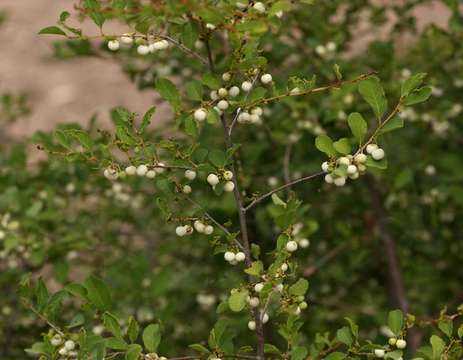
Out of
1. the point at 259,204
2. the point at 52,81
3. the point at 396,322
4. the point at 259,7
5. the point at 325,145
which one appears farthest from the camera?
the point at 52,81

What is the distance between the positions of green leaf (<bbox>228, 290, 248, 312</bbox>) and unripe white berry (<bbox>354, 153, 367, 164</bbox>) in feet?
1.17

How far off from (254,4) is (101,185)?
160 cm

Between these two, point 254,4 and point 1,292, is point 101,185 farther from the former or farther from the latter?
point 254,4

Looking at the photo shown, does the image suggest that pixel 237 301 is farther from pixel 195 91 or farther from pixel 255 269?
pixel 195 91

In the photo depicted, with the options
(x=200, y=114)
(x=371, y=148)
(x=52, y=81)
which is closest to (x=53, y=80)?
(x=52, y=81)

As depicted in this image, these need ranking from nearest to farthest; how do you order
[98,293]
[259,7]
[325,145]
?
[259,7]
[325,145]
[98,293]

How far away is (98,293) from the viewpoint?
1.87 meters

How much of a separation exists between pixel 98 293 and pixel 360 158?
28.2 inches

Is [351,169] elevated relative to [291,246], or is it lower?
elevated

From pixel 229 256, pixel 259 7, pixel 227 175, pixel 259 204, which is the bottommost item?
pixel 259 204

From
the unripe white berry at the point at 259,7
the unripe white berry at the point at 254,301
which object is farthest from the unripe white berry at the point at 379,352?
the unripe white berry at the point at 259,7

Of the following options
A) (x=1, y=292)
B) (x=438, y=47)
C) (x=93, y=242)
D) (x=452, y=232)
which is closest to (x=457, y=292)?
(x=452, y=232)

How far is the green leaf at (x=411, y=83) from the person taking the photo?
160 centimetres

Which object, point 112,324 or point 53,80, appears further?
point 53,80
